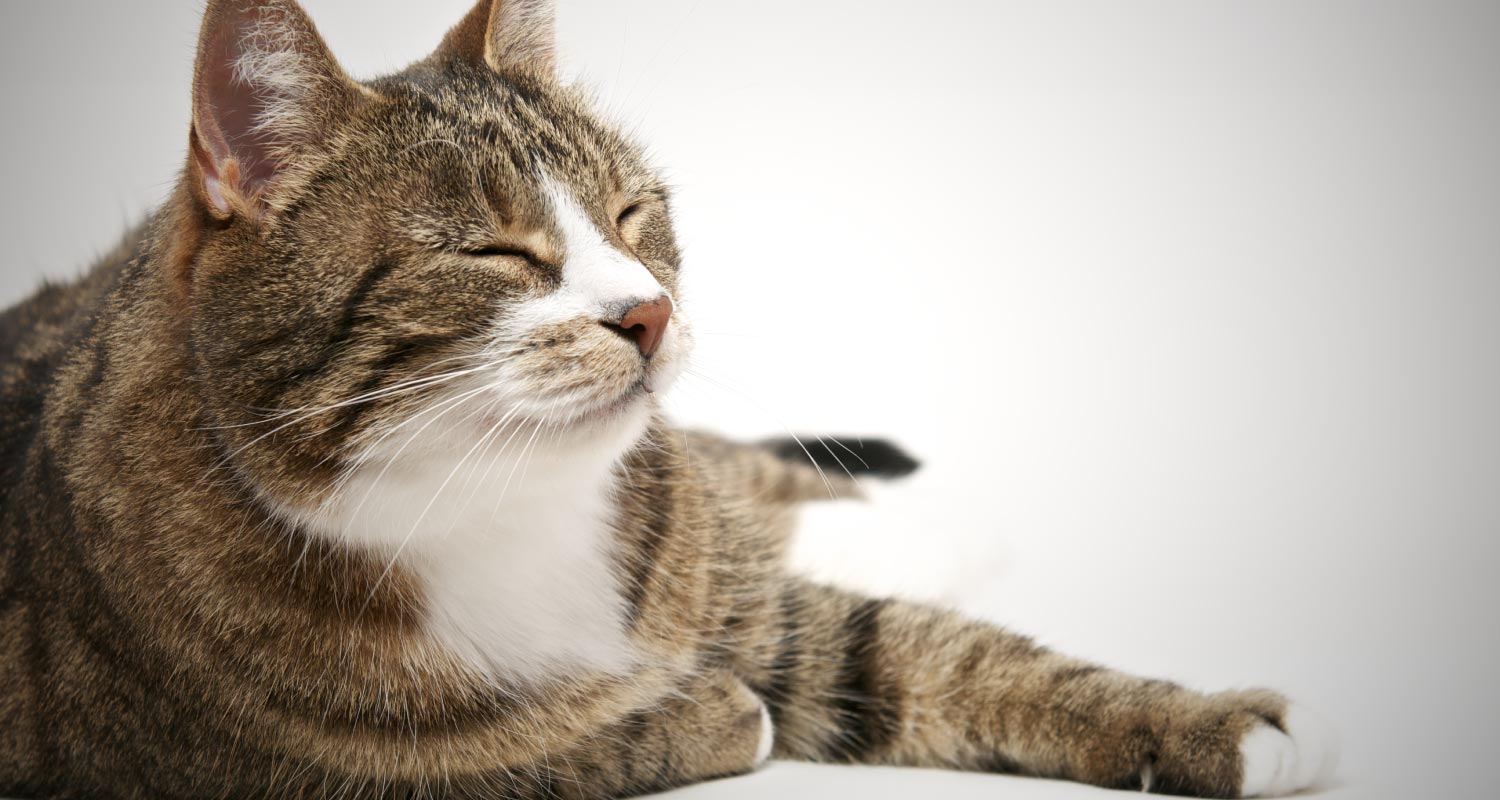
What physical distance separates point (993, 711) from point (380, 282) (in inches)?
41.2

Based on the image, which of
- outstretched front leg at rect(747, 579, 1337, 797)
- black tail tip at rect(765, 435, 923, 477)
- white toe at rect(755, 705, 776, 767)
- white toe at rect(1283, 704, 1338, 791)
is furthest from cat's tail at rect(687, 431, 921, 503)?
white toe at rect(1283, 704, 1338, 791)

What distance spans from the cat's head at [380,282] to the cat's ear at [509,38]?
0.62 feet

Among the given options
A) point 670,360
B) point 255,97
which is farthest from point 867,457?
point 255,97

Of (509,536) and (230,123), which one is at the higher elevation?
(230,123)

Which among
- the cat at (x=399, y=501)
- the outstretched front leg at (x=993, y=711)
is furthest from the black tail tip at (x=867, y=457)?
the cat at (x=399, y=501)

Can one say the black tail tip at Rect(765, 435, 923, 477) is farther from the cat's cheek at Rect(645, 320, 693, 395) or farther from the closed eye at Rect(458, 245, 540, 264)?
the closed eye at Rect(458, 245, 540, 264)

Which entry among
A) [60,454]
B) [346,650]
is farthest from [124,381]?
[346,650]

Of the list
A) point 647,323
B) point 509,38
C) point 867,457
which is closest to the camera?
point 647,323

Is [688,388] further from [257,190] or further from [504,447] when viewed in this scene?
[257,190]

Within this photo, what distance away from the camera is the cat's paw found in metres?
1.62

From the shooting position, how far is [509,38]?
5.75 feet

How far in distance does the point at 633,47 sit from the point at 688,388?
0.73 metres

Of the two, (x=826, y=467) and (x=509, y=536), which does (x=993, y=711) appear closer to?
(x=509, y=536)

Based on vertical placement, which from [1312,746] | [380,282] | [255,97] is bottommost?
[380,282]
